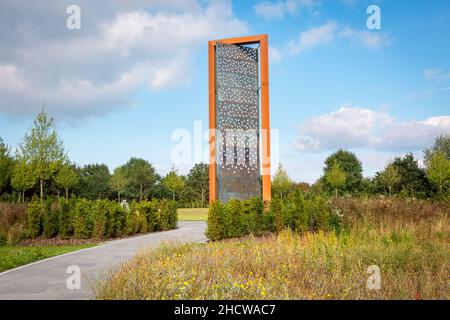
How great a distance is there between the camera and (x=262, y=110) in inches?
582

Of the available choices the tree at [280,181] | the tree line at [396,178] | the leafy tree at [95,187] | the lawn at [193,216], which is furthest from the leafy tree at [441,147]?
the leafy tree at [95,187]

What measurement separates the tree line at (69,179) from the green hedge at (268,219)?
607 inches

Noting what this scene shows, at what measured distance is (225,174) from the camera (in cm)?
1402

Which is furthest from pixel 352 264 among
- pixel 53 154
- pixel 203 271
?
pixel 53 154

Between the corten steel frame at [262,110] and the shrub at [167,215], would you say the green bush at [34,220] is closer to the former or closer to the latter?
the shrub at [167,215]

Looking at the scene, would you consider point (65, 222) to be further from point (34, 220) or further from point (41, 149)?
point (41, 149)

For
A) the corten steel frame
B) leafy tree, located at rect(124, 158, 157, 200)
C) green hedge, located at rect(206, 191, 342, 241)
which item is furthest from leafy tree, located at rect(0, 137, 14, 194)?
green hedge, located at rect(206, 191, 342, 241)

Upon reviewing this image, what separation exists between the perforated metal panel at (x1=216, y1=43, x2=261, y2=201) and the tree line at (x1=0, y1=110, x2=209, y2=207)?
1314 centimetres

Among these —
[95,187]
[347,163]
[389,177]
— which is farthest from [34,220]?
[347,163]

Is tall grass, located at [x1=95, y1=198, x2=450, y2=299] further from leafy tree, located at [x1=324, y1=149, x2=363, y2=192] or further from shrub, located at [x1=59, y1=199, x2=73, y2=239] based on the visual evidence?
leafy tree, located at [x1=324, y1=149, x2=363, y2=192]

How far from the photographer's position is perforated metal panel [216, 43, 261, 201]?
14016 mm

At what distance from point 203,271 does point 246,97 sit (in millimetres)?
10852
